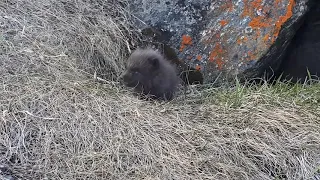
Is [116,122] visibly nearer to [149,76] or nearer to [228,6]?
[149,76]

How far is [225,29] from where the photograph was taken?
5027 mm

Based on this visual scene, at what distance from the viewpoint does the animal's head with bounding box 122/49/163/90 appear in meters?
4.64

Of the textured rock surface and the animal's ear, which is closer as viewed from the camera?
the animal's ear

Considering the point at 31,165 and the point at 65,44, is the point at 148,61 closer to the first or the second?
the point at 65,44

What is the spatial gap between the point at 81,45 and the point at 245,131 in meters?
1.61

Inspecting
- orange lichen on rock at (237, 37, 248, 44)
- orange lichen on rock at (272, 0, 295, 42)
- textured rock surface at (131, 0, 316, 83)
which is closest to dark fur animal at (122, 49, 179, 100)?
textured rock surface at (131, 0, 316, 83)

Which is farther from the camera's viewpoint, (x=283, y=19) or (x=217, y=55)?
(x=217, y=55)

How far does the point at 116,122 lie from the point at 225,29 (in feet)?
4.88

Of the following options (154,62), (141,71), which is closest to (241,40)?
(154,62)

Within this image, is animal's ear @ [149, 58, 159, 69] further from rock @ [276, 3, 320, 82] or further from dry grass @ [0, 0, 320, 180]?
rock @ [276, 3, 320, 82]

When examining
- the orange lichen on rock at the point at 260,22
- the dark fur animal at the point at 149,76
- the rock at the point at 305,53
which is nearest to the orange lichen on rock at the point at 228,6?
the orange lichen on rock at the point at 260,22

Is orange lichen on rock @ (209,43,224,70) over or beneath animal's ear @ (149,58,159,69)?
over

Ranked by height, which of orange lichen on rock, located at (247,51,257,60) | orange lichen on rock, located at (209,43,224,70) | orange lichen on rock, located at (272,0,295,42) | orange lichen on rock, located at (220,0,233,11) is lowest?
orange lichen on rock, located at (209,43,224,70)

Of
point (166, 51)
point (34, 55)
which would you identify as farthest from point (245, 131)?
point (34, 55)
